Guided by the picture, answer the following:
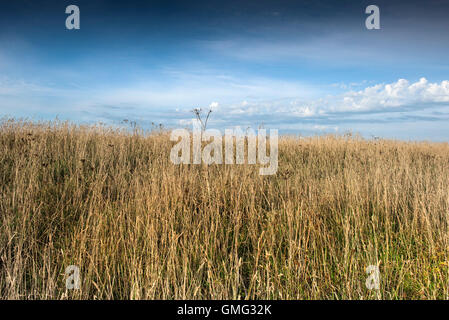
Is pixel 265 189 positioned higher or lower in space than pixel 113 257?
higher

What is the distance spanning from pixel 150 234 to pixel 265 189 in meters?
2.55

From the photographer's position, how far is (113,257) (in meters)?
3.04

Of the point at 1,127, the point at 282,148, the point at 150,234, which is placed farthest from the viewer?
the point at 282,148

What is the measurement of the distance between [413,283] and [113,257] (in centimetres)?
287

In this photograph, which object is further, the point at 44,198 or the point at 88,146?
the point at 88,146

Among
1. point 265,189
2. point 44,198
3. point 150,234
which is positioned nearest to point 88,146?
point 44,198

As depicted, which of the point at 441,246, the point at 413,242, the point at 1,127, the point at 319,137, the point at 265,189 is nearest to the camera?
the point at 441,246

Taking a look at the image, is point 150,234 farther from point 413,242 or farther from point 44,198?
point 413,242

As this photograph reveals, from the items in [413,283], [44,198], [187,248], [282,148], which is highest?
[282,148]

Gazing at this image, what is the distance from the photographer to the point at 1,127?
9336 mm
